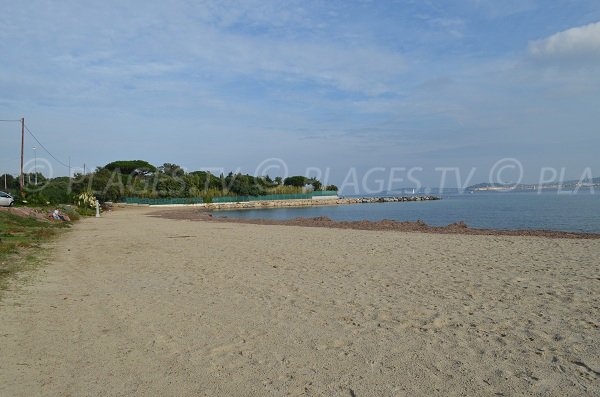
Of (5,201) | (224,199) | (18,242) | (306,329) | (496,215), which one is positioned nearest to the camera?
(306,329)

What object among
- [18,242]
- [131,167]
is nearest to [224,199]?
[131,167]

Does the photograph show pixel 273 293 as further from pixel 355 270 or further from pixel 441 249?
pixel 441 249

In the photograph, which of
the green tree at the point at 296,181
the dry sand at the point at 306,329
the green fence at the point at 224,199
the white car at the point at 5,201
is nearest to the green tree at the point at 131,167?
the green fence at the point at 224,199

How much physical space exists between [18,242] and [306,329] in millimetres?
10385

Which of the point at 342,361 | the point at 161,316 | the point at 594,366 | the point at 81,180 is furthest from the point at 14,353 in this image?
the point at 81,180

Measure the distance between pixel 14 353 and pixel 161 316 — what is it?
5.79ft

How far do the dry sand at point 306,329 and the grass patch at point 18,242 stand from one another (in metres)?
0.57

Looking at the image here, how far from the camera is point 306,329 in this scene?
17.6 feet

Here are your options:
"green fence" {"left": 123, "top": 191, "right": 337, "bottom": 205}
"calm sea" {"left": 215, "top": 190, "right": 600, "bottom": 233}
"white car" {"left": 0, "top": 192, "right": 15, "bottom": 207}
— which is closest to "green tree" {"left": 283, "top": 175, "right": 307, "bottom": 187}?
"green fence" {"left": 123, "top": 191, "right": 337, "bottom": 205}

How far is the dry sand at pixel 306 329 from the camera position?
12.8 ft

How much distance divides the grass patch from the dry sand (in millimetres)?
573

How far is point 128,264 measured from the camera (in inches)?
416

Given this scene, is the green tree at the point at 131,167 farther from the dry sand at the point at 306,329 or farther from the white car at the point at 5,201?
the dry sand at the point at 306,329

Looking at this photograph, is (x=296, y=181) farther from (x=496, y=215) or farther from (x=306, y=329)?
(x=306, y=329)
